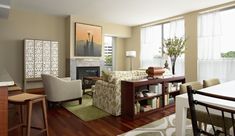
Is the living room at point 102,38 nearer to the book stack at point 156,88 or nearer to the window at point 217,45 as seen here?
the window at point 217,45

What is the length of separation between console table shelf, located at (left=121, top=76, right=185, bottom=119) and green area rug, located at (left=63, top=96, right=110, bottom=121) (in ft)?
1.71

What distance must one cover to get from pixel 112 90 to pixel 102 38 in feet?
13.1

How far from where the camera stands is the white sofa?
3211 mm

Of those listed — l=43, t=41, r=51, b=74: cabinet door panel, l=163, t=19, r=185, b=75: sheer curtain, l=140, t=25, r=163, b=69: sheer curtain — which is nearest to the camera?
l=43, t=41, r=51, b=74: cabinet door panel

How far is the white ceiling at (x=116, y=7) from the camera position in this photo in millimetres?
4627

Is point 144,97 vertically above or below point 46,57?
below

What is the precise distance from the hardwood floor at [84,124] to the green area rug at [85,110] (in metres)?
0.13

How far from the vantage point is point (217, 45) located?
191 inches

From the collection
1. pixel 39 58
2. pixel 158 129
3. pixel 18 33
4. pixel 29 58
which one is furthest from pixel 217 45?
pixel 18 33

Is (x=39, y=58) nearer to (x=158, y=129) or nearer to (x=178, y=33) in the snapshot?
(x=158, y=129)

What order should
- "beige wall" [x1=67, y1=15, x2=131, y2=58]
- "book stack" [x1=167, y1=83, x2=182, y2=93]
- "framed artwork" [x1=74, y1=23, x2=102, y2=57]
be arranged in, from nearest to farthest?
"book stack" [x1=167, y1=83, x2=182, y2=93] → "beige wall" [x1=67, y1=15, x2=131, y2=58] → "framed artwork" [x1=74, y1=23, x2=102, y2=57]

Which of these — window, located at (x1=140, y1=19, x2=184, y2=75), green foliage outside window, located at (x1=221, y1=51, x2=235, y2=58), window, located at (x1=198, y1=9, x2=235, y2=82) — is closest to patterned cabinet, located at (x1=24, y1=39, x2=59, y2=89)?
window, located at (x1=140, y1=19, x2=184, y2=75)

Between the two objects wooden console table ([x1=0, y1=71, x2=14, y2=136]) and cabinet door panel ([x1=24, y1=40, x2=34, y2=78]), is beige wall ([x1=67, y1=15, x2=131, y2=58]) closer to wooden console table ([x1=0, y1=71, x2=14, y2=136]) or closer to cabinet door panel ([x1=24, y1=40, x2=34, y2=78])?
cabinet door panel ([x1=24, y1=40, x2=34, y2=78])

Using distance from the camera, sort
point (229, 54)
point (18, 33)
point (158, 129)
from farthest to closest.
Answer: point (18, 33) < point (229, 54) < point (158, 129)
